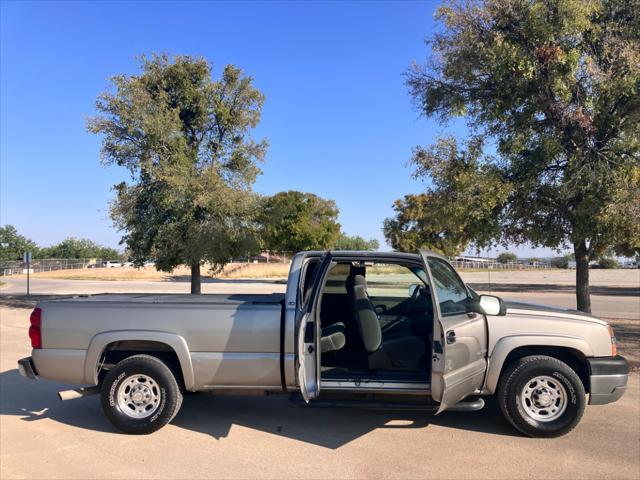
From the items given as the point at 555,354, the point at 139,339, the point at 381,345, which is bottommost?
the point at 555,354

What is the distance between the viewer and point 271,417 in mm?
5566

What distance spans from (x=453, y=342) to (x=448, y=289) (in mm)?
808

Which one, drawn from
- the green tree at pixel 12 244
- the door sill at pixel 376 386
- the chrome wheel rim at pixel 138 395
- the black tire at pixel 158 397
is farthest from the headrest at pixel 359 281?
the green tree at pixel 12 244

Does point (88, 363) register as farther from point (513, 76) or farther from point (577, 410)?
point (513, 76)

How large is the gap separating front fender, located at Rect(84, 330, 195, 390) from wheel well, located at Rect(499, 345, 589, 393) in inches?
124

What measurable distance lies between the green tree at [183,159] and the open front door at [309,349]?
33.8 ft

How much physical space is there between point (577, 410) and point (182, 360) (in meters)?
3.89

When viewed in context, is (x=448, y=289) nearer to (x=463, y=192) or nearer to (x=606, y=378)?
(x=606, y=378)

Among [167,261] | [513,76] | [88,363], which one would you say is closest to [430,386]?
[88,363]

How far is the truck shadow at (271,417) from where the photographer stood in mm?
5121

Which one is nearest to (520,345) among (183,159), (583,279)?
(583,279)

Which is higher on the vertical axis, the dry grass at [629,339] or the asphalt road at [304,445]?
the asphalt road at [304,445]

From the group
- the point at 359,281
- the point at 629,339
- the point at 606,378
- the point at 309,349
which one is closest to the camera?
the point at 309,349

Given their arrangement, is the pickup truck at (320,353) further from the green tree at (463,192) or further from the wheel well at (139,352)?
the green tree at (463,192)
